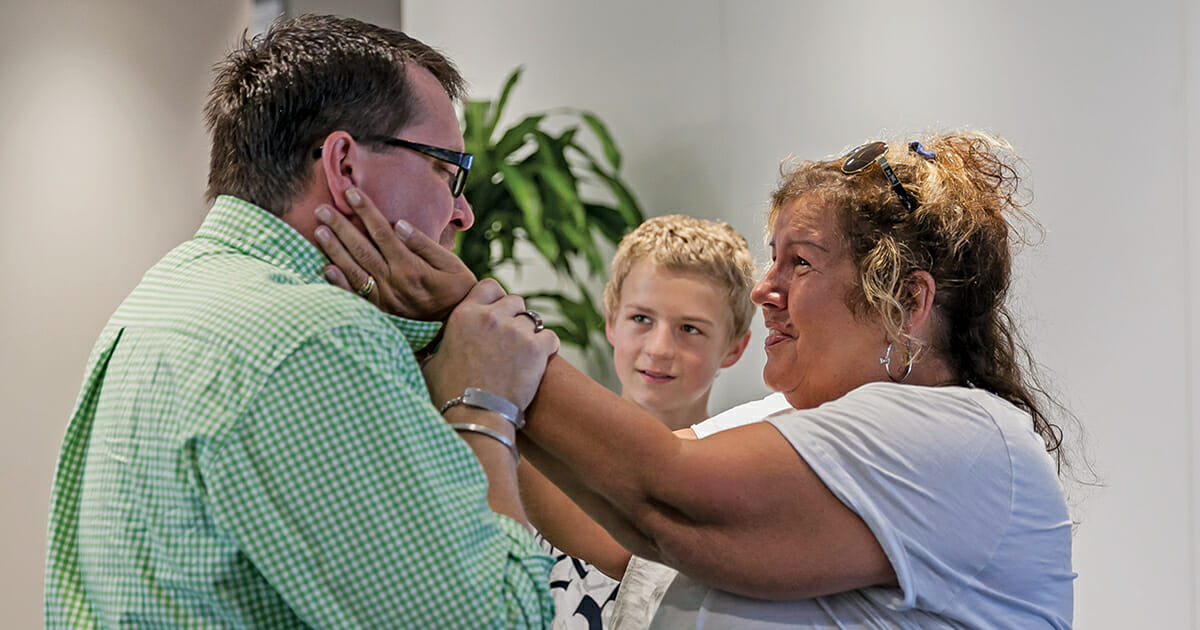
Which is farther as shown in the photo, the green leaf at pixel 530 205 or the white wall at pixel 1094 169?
the green leaf at pixel 530 205

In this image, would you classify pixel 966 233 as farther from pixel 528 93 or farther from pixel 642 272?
pixel 528 93

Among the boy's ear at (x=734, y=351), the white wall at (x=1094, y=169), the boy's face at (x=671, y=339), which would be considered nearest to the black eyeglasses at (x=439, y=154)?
the boy's face at (x=671, y=339)

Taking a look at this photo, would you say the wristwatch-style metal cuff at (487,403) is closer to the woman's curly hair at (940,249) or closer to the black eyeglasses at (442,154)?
the black eyeglasses at (442,154)

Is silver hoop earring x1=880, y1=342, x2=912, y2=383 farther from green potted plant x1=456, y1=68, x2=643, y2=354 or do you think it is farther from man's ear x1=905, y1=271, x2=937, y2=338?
green potted plant x1=456, y1=68, x2=643, y2=354

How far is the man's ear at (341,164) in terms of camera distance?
1188 mm

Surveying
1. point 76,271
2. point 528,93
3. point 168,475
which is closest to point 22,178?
point 76,271

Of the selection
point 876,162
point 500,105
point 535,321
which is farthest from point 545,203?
point 535,321

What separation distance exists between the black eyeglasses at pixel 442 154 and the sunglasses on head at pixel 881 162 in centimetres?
64

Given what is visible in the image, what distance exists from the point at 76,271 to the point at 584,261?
1590mm

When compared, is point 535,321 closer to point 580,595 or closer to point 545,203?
point 580,595

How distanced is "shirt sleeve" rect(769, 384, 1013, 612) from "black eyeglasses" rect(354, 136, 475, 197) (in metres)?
0.52

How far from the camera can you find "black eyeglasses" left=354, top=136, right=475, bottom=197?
123cm

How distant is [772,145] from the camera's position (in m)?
3.06

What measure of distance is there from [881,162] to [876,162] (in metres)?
0.02
